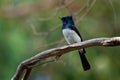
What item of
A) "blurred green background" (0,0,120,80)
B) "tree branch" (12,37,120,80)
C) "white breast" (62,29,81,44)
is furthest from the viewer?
"blurred green background" (0,0,120,80)

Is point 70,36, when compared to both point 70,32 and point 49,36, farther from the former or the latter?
point 49,36

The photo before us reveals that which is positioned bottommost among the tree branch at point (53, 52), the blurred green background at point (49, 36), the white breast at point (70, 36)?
the blurred green background at point (49, 36)

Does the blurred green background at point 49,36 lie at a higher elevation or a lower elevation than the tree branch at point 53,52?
lower

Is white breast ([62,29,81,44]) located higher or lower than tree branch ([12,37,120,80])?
lower

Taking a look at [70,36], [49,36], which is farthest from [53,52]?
[49,36]

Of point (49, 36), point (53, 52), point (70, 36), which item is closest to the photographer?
point (53, 52)

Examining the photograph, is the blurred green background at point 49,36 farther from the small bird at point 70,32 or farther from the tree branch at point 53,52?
the tree branch at point 53,52

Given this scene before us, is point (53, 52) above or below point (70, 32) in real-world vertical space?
above

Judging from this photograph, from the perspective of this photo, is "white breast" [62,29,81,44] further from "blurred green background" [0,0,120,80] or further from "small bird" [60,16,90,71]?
"blurred green background" [0,0,120,80]

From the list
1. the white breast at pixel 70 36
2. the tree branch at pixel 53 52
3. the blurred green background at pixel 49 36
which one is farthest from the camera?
the blurred green background at pixel 49 36

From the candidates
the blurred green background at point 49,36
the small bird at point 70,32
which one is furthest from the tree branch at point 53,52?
the blurred green background at point 49,36

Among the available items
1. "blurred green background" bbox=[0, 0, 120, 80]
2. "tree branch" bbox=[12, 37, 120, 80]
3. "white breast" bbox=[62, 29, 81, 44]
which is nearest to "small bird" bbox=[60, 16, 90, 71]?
"white breast" bbox=[62, 29, 81, 44]

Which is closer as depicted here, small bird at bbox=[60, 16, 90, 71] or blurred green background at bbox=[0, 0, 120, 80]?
small bird at bbox=[60, 16, 90, 71]

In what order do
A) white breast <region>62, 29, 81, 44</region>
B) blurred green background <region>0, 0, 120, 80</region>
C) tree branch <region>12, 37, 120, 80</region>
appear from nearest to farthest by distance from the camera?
tree branch <region>12, 37, 120, 80</region>
white breast <region>62, 29, 81, 44</region>
blurred green background <region>0, 0, 120, 80</region>
